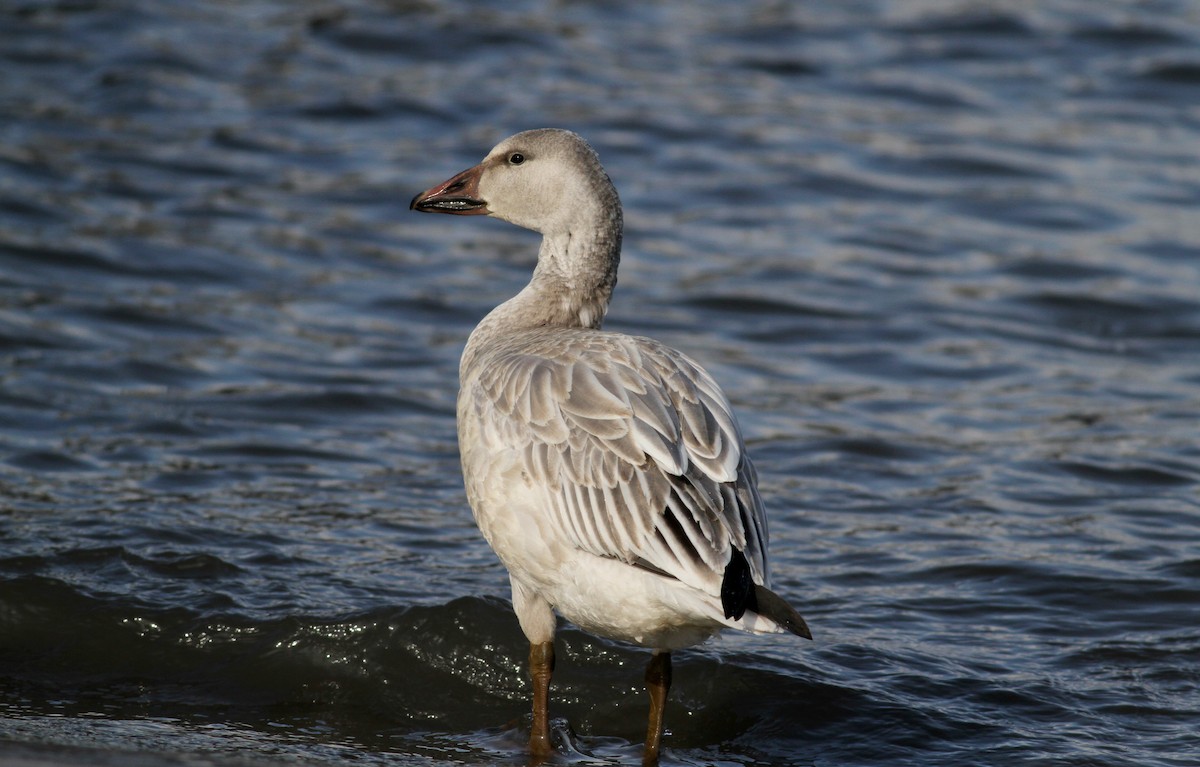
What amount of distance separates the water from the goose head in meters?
1.78

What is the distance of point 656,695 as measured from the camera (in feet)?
20.0

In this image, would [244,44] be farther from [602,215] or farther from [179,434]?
[602,215]

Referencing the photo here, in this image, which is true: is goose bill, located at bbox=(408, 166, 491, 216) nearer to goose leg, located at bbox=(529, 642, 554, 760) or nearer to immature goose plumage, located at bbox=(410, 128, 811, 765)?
immature goose plumage, located at bbox=(410, 128, 811, 765)

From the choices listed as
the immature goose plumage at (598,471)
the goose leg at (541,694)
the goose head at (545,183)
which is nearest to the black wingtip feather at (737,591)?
the immature goose plumage at (598,471)

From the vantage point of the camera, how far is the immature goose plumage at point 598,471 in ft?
17.3

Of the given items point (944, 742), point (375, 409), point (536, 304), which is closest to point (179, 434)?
point (375, 409)

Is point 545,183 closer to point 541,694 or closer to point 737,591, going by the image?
point 541,694

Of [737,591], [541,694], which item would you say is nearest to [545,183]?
[541,694]

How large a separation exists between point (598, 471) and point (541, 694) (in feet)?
3.74

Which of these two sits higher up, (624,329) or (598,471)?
(598,471)

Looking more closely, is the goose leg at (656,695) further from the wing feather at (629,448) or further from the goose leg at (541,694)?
the wing feather at (629,448)

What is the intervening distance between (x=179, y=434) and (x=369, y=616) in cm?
255

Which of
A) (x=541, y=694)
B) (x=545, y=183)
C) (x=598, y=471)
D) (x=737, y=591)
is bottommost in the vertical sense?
(x=541, y=694)

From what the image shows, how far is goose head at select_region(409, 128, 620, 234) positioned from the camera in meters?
6.60
